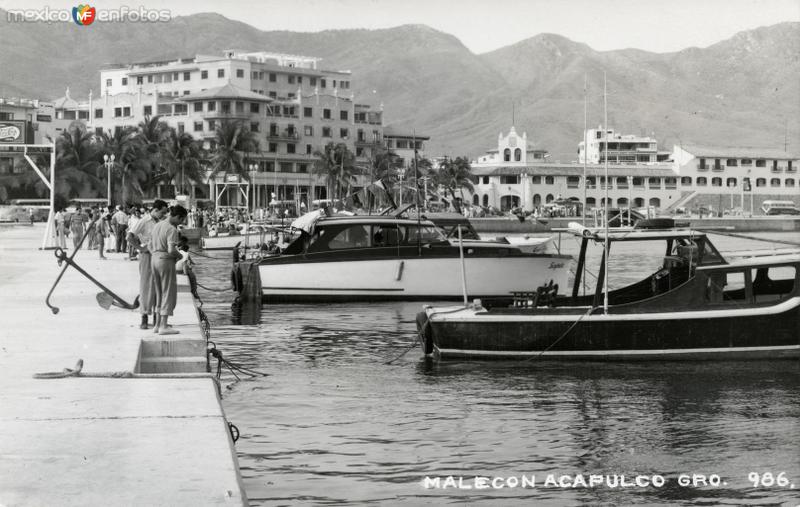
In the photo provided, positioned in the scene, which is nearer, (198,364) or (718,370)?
(198,364)

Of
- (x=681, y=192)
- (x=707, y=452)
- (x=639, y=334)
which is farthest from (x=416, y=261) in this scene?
(x=681, y=192)

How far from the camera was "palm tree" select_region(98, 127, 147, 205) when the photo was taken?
338 ft

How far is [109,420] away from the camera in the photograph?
10.5 metres

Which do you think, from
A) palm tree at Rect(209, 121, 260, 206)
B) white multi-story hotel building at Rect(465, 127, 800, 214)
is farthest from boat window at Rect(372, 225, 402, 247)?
white multi-story hotel building at Rect(465, 127, 800, 214)

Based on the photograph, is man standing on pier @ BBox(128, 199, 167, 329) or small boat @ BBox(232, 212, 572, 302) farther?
small boat @ BBox(232, 212, 572, 302)

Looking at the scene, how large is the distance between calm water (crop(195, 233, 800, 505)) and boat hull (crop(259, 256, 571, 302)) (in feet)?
22.7

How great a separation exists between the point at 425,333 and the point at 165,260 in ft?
17.2

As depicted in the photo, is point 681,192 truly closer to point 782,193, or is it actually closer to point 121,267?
point 782,193

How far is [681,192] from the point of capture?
151875mm

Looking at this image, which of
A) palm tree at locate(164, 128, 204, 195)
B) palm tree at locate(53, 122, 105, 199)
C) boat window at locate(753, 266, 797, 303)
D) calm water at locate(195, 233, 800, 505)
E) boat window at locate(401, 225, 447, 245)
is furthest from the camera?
palm tree at locate(164, 128, 204, 195)

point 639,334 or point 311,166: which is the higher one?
point 311,166

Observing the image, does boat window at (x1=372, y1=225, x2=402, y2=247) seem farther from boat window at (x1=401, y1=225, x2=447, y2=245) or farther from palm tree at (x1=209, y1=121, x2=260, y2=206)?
palm tree at (x1=209, y1=121, x2=260, y2=206)

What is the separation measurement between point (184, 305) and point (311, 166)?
10840 cm

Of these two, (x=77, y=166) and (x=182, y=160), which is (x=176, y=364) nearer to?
(x=77, y=166)
